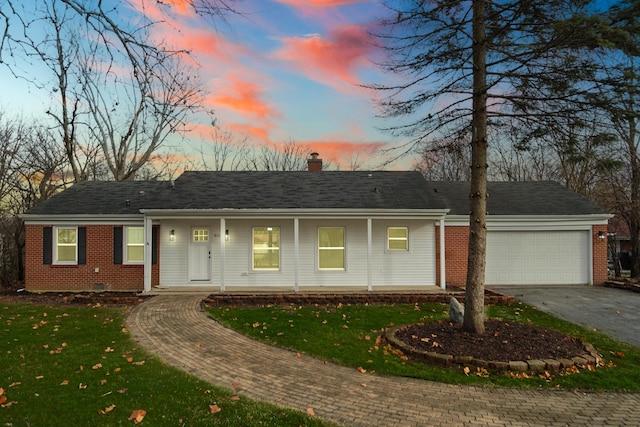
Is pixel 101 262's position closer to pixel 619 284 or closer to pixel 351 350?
pixel 351 350

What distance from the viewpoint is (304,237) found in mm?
→ 13445

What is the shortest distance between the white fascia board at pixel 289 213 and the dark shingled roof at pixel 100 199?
1.87 metres

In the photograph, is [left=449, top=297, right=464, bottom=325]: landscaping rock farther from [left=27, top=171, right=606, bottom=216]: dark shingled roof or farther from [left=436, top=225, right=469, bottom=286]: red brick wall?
[left=436, top=225, right=469, bottom=286]: red brick wall

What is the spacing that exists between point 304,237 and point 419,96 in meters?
6.94

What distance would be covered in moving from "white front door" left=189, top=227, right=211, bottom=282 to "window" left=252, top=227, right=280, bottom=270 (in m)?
1.66

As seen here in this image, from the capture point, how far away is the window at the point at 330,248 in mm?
13469

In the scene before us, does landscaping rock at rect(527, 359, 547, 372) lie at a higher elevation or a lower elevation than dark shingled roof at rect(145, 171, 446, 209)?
lower

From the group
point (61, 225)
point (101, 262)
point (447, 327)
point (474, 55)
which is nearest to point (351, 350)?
point (447, 327)

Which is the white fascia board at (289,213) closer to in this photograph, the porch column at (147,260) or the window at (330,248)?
the porch column at (147,260)

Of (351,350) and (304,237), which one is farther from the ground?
(304,237)

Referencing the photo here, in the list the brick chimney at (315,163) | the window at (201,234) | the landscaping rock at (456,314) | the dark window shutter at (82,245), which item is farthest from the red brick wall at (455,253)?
the dark window shutter at (82,245)

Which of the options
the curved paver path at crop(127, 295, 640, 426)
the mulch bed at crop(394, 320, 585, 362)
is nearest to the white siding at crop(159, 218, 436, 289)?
the mulch bed at crop(394, 320, 585, 362)

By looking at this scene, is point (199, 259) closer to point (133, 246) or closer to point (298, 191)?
point (133, 246)

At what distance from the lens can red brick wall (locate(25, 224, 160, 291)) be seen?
13.4m
